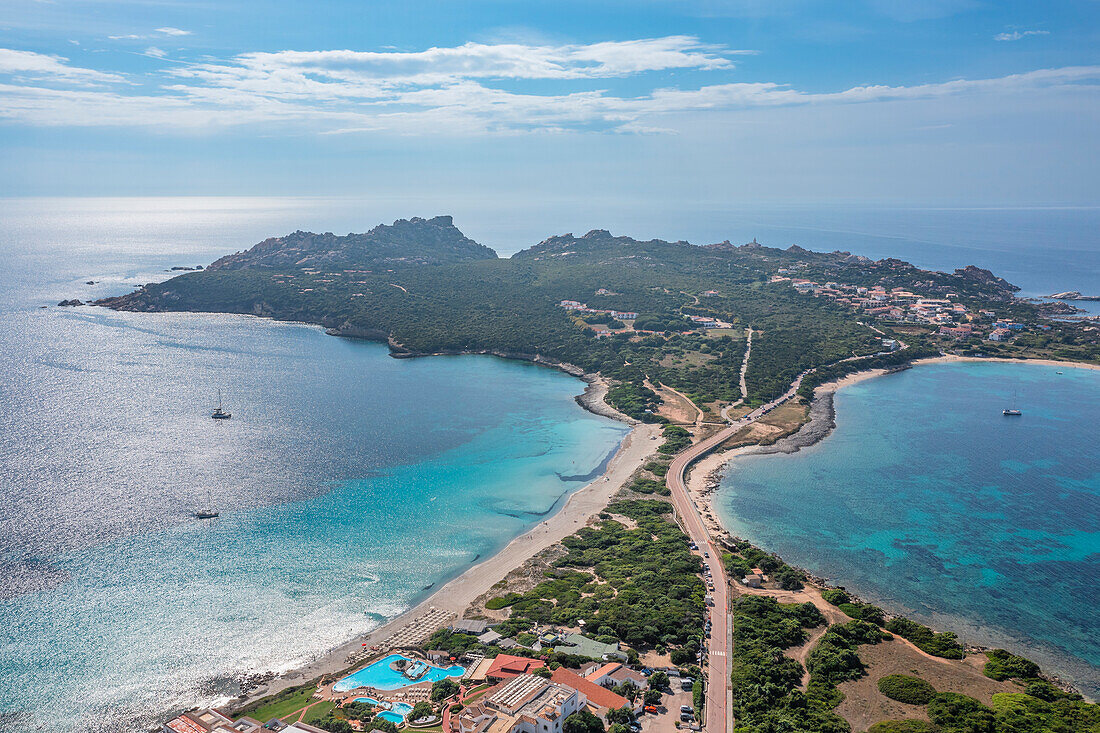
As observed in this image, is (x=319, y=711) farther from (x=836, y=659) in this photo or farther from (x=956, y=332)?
(x=956, y=332)

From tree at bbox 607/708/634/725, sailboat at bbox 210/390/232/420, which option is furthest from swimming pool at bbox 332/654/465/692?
sailboat at bbox 210/390/232/420

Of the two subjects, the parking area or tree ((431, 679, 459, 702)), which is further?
tree ((431, 679, 459, 702))

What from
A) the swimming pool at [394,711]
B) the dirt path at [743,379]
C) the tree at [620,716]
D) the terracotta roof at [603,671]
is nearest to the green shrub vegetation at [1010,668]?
the terracotta roof at [603,671]

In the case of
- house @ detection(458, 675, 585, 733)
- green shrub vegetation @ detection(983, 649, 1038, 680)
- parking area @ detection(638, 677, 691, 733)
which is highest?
house @ detection(458, 675, 585, 733)

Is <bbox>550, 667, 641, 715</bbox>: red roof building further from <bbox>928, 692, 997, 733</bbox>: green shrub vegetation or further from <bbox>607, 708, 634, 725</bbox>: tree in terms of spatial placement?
<bbox>928, 692, 997, 733</bbox>: green shrub vegetation

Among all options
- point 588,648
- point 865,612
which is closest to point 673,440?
point 865,612

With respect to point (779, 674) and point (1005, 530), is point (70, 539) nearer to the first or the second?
point (779, 674)
